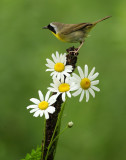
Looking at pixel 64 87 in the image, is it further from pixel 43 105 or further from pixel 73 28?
pixel 73 28

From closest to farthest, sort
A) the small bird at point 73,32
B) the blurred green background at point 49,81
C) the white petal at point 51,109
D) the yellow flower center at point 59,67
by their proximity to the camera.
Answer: the white petal at point 51,109
the yellow flower center at point 59,67
the small bird at point 73,32
the blurred green background at point 49,81

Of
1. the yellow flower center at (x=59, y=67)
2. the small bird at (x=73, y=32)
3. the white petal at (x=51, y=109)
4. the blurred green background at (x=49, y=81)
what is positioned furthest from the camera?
the blurred green background at (x=49, y=81)

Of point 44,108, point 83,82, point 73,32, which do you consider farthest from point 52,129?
point 73,32

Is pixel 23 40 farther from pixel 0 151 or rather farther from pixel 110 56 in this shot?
pixel 0 151

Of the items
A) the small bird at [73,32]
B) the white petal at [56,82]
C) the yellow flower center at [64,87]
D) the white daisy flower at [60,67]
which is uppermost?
the small bird at [73,32]

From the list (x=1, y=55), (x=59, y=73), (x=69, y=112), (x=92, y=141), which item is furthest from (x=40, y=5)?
(x=59, y=73)

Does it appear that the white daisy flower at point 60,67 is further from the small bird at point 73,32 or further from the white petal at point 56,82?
the small bird at point 73,32

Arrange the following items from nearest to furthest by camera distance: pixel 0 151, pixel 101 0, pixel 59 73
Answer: pixel 59 73 < pixel 0 151 < pixel 101 0

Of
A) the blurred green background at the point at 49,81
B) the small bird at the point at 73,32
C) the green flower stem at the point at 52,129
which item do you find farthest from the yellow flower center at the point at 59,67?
the blurred green background at the point at 49,81

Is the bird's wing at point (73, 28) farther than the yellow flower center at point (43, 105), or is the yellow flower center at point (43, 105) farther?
the bird's wing at point (73, 28)
